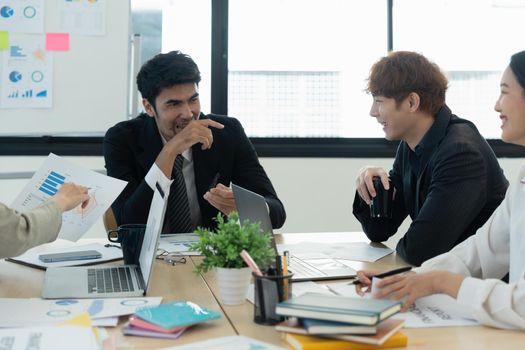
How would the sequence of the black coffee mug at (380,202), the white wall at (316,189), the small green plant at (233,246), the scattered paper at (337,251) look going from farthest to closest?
the white wall at (316,189)
the black coffee mug at (380,202)
the scattered paper at (337,251)
the small green plant at (233,246)

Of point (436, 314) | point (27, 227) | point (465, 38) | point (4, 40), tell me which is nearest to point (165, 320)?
point (27, 227)

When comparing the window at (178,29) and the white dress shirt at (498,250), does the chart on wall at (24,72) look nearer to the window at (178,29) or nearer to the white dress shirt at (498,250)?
the window at (178,29)

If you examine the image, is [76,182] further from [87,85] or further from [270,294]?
[87,85]

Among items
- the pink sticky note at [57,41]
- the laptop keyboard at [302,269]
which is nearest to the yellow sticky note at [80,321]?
the laptop keyboard at [302,269]

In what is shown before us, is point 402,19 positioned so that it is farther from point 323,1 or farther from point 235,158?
point 235,158

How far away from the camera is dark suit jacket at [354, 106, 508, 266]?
69.7 inches

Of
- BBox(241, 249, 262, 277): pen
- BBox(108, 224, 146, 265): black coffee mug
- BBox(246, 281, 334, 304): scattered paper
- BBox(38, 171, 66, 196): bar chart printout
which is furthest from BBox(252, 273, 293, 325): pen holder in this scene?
BBox(38, 171, 66, 196): bar chart printout

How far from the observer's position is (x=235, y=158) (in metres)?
2.47

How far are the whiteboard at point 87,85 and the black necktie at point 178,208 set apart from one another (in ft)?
3.29

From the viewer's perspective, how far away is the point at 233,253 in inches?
45.7

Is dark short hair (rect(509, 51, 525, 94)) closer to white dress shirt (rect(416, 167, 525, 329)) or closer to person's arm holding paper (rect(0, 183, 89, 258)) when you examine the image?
white dress shirt (rect(416, 167, 525, 329))

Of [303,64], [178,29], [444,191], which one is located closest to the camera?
[444,191]

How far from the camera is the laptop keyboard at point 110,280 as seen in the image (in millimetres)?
1321

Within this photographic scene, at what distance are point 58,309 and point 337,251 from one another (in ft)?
2.94
